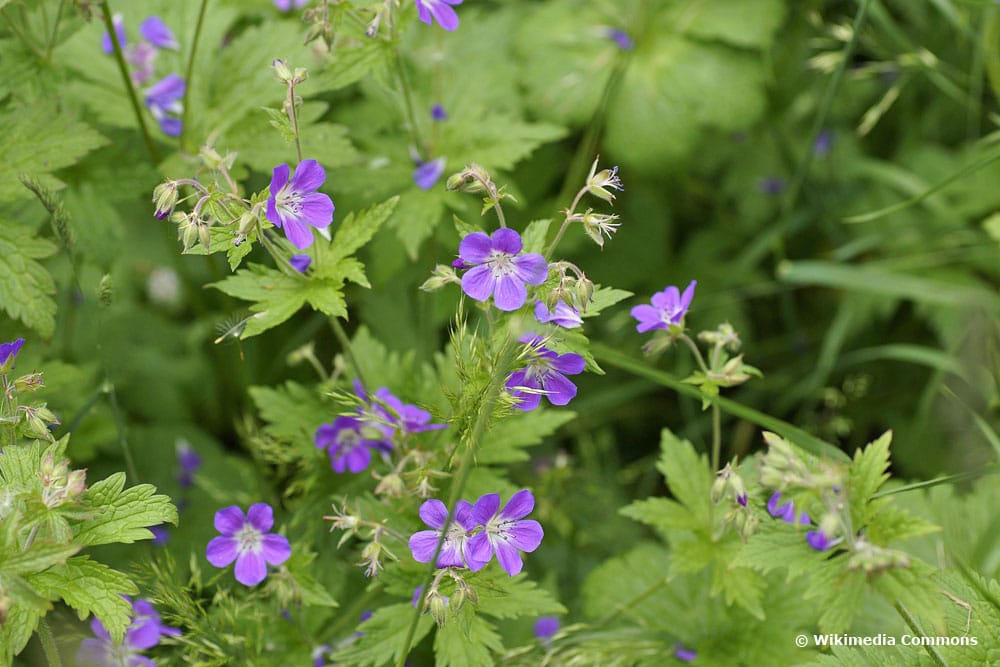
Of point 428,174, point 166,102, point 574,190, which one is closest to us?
point 428,174

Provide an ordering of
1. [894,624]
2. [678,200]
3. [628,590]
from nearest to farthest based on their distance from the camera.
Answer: [894,624]
[628,590]
[678,200]

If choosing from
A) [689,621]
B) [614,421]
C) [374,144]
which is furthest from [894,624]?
[374,144]

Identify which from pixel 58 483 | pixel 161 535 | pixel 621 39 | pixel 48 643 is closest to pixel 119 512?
pixel 58 483

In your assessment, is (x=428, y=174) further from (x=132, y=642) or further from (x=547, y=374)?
(x=132, y=642)

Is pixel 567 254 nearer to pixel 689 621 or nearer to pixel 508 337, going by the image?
pixel 689 621

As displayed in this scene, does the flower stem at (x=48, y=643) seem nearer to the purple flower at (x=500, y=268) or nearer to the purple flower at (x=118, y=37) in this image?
the purple flower at (x=500, y=268)

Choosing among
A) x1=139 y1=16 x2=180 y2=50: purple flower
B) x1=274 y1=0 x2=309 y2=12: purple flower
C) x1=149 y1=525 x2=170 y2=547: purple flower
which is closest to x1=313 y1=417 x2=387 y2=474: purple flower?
x1=149 y1=525 x2=170 y2=547: purple flower

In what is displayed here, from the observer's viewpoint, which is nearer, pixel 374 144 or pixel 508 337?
pixel 508 337
